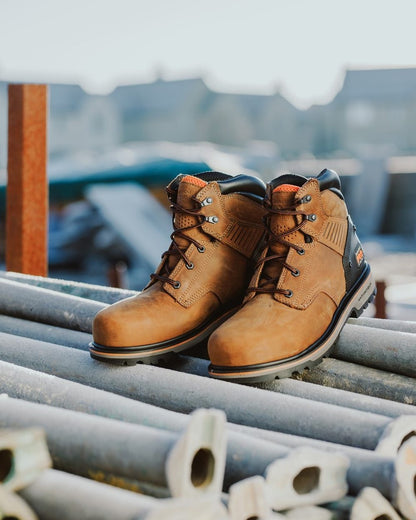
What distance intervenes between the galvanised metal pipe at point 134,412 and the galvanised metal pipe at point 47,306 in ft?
1.70

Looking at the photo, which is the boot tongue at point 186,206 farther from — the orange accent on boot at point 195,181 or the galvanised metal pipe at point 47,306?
the galvanised metal pipe at point 47,306

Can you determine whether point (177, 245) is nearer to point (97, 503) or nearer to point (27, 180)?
point (97, 503)

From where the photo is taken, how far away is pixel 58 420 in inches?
49.2

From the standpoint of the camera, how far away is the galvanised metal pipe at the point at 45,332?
6.77ft

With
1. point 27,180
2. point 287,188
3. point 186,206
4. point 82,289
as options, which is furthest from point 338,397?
point 27,180

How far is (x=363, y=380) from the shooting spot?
5.67ft

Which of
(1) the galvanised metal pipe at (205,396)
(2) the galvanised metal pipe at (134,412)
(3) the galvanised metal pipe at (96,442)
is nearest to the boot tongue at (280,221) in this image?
(1) the galvanised metal pipe at (205,396)

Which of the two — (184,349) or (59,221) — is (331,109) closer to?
(59,221)

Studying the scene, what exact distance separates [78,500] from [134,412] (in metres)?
0.36

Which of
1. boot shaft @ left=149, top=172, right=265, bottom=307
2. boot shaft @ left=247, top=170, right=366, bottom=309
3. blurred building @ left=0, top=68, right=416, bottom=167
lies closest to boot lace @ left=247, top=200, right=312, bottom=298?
boot shaft @ left=247, top=170, right=366, bottom=309

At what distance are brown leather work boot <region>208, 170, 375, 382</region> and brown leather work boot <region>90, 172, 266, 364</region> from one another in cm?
11

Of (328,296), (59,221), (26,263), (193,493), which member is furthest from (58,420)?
(59,221)

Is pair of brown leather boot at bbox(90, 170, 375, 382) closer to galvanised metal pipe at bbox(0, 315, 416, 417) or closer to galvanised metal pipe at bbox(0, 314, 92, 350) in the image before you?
galvanised metal pipe at bbox(0, 315, 416, 417)

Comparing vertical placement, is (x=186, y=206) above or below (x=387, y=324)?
above
